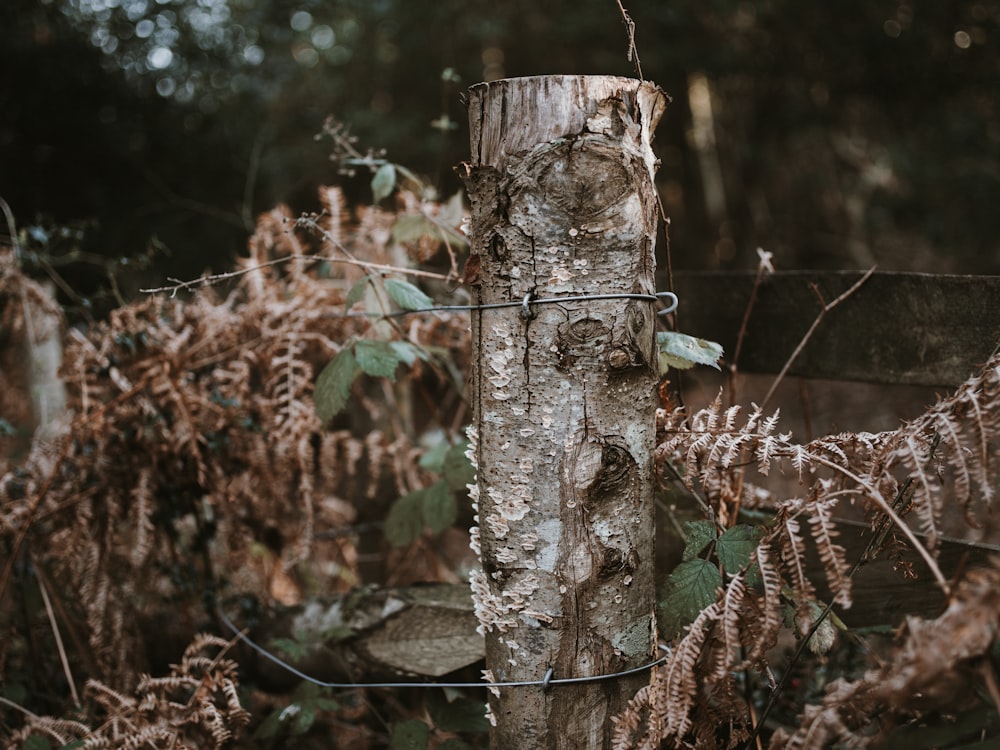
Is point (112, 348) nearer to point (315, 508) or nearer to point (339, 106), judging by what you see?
point (315, 508)

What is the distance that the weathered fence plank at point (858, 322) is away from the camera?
1.64m

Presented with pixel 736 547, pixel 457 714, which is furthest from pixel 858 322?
pixel 457 714

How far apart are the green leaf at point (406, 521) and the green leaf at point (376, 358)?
1.80 ft

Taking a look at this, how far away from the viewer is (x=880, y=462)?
4.39 feet

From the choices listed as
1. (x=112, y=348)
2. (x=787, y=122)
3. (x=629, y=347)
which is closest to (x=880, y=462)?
(x=629, y=347)

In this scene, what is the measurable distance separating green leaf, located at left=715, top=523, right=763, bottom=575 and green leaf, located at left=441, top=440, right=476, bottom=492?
0.76 meters

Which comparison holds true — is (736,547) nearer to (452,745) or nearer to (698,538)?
(698,538)

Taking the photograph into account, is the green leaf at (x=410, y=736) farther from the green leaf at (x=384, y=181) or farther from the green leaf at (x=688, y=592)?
the green leaf at (x=384, y=181)

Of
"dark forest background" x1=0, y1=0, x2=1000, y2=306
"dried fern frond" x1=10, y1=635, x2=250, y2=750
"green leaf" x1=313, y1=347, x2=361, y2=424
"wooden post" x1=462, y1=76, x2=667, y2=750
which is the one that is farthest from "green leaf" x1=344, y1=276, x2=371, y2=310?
"dark forest background" x1=0, y1=0, x2=1000, y2=306

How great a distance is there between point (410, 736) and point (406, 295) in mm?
1099

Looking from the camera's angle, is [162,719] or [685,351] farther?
[162,719]

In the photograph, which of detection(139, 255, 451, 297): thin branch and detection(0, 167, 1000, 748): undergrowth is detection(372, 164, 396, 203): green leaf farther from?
detection(139, 255, 451, 297): thin branch

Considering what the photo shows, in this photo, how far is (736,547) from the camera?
1478mm

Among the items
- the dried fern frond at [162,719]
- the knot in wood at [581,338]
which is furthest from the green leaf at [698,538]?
the dried fern frond at [162,719]
